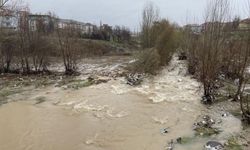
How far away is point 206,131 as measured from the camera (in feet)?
32.9

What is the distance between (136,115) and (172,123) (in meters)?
1.73

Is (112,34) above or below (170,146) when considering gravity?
above

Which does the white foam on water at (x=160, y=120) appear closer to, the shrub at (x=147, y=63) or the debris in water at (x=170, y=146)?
the debris in water at (x=170, y=146)

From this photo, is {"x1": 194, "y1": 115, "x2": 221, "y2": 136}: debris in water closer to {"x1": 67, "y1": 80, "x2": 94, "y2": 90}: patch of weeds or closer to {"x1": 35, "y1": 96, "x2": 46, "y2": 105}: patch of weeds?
{"x1": 35, "y1": 96, "x2": 46, "y2": 105}: patch of weeds

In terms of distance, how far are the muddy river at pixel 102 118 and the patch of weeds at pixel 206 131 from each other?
25 cm

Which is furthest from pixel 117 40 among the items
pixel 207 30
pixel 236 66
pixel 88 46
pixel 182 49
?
pixel 207 30

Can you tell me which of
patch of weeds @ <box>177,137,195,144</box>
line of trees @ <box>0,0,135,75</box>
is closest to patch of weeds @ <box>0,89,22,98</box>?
line of trees @ <box>0,0,135,75</box>

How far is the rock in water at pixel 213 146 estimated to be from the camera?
8.49 meters

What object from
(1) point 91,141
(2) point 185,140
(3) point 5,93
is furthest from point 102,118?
(3) point 5,93

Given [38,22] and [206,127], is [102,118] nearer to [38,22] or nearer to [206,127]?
[206,127]

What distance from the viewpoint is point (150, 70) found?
2386 centimetres

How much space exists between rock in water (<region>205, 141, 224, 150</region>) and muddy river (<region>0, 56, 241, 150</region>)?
0.26 meters

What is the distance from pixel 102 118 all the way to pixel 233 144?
5097mm

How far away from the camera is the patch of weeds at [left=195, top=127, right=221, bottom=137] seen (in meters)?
9.74
